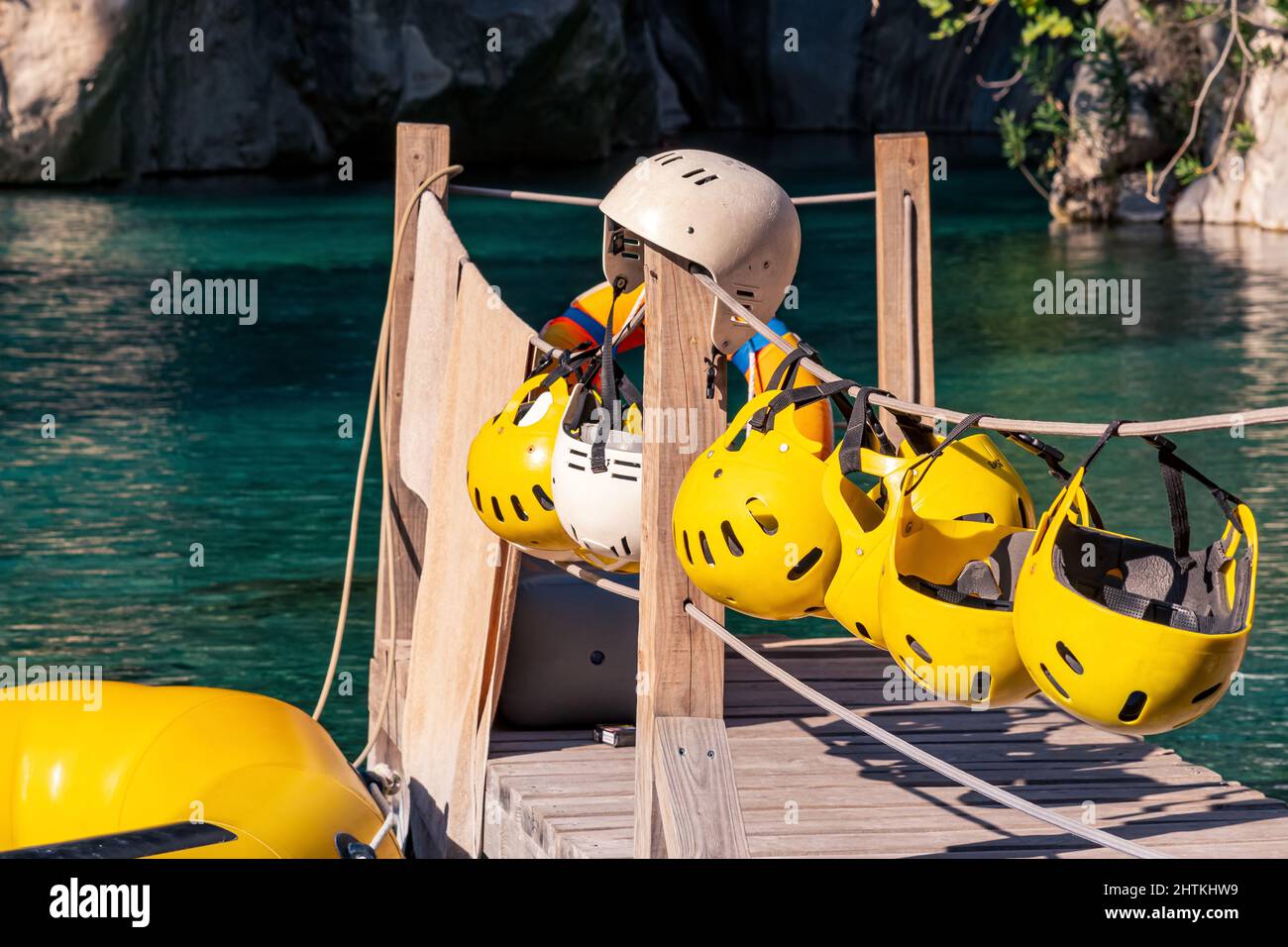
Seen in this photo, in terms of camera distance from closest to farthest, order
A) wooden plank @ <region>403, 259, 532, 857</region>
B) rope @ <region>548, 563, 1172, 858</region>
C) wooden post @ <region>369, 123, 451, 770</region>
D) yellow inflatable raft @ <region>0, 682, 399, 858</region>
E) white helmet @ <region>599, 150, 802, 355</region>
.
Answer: rope @ <region>548, 563, 1172, 858</region>, white helmet @ <region>599, 150, 802, 355</region>, yellow inflatable raft @ <region>0, 682, 399, 858</region>, wooden plank @ <region>403, 259, 532, 857</region>, wooden post @ <region>369, 123, 451, 770</region>

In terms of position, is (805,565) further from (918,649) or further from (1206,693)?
(1206,693)

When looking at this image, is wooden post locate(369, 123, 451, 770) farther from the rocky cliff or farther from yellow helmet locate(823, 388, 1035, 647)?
the rocky cliff

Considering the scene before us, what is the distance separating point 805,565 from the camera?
300 centimetres

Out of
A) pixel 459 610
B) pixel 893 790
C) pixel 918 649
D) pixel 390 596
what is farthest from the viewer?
pixel 390 596

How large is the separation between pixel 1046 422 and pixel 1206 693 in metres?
0.40

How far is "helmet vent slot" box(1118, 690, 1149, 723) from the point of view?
2.45m

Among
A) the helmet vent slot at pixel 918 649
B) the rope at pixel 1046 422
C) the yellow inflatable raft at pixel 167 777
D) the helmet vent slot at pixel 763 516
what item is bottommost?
the yellow inflatable raft at pixel 167 777

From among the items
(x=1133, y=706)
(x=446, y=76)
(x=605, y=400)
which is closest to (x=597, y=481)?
(x=605, y=400)

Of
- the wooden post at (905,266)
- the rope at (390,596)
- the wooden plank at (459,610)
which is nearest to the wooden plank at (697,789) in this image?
the wooden plank at (459,610)

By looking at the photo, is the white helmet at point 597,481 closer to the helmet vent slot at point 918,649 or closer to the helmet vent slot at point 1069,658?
the helmet vent slot at point 918,649

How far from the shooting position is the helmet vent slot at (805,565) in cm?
299

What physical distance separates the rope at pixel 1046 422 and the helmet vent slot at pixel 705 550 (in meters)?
0.31

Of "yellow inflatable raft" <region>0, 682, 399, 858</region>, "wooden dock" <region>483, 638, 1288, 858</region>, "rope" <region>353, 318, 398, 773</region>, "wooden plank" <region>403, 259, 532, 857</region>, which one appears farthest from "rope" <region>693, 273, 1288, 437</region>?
"rope" <region>353, 318, 398, 773</region>

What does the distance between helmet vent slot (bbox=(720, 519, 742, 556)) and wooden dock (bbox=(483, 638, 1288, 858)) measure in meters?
0.91
